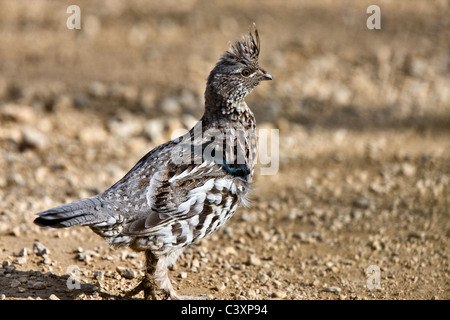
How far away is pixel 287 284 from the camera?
670 cm

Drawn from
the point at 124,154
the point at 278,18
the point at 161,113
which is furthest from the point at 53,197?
the point at 278,18

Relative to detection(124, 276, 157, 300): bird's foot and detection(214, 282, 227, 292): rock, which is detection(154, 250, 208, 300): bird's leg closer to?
detection(124, 276, 157, 300): bird's foot

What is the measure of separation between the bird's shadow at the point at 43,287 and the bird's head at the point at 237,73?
2402 millimetres

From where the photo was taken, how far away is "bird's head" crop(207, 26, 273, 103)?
6481mm

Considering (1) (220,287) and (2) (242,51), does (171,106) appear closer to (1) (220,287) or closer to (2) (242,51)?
(2) (242,51)

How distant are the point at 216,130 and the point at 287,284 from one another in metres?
1.87

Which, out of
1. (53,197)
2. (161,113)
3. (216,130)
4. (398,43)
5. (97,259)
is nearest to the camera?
(216,130)

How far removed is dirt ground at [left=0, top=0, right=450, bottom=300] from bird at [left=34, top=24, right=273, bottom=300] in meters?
0.83

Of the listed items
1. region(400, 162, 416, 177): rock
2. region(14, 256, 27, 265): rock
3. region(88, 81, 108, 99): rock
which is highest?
region(88, 81, 108, 99): rock

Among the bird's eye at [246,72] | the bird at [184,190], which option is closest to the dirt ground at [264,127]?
the bird at [184,190]

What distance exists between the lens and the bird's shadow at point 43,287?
5.89 m

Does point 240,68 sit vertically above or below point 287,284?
above

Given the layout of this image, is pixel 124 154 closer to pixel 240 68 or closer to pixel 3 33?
pixel 240 68

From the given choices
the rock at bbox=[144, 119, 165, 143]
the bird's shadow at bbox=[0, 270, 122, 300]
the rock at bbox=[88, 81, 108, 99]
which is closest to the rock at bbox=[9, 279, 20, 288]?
the bird's shadow at bbox=[0, 270, 122, 300]
